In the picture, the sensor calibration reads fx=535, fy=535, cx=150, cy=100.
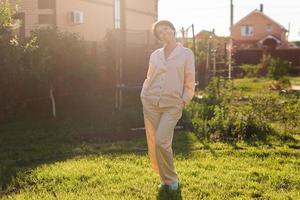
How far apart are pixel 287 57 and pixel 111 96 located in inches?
892

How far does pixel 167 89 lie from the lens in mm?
5852

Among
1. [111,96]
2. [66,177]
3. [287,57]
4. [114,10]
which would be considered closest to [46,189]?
[66,177]

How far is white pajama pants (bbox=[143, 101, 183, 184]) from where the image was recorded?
5844mm

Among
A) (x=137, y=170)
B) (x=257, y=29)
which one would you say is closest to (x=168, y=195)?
(x=137, y=170)

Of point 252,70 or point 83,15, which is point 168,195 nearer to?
point 83,15

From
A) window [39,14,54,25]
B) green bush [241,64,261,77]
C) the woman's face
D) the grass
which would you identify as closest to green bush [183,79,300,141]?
the grass

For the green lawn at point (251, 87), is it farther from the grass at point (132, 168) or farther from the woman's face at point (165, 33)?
the woman's face at point (165, 33)

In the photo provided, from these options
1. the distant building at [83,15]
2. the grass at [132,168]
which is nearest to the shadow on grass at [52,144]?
the grass at [132,168]

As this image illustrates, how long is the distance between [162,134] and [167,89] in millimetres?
494

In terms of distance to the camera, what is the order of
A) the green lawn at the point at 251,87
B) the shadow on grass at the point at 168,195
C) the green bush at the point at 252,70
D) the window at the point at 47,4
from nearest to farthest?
the shadow on grass at the point at 168,195
the window at the point at 47,4
the green lawn at the point at 251,87
the green bush at the point at 252,70

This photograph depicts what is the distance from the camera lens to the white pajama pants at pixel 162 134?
5.84 metres

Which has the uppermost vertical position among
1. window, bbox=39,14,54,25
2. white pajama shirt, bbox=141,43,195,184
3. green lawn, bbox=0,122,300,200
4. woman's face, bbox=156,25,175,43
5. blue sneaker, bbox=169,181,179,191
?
window, bbox=39,14,54,25

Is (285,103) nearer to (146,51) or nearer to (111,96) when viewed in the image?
(111,96)

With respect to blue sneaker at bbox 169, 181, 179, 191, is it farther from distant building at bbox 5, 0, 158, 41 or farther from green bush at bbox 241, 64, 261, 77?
green bush at bbox 241, 64, 261, 77
